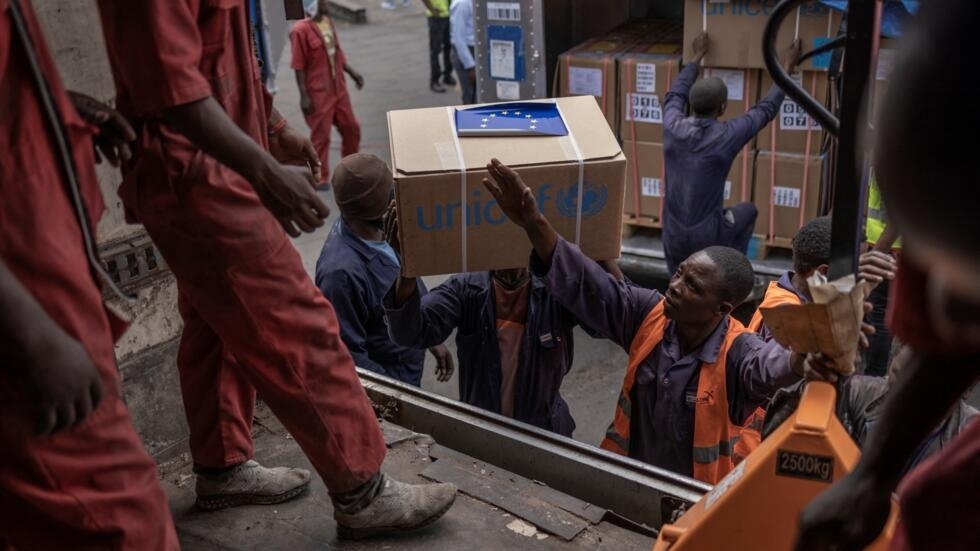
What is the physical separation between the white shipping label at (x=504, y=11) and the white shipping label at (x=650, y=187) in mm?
1466

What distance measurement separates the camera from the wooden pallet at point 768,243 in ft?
20.5

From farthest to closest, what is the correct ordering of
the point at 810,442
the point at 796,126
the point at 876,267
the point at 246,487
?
the point at 796,126, the point at 876,267, the point at 246,487, the point at 810,442

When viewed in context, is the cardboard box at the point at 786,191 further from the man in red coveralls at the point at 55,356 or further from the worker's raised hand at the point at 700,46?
the man in red coveralls at the point at 55,356

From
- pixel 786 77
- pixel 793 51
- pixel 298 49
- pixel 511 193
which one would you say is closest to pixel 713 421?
pixel 511 193

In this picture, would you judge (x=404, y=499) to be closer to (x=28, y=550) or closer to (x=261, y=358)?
(x=261, y=358)

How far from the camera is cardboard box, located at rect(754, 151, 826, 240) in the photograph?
5965mm

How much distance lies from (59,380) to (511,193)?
1.43 meters

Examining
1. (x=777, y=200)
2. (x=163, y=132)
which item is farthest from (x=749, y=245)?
(x=163, y=132)

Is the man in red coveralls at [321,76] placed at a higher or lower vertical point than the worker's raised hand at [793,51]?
lower

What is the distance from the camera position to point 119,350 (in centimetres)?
285

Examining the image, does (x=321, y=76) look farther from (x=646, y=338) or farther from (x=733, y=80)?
(x=646, y=338)

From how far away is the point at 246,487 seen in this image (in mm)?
2576


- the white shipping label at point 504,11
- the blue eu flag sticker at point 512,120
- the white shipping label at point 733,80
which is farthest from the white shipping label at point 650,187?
the blue eu flag sticker at point 512,120

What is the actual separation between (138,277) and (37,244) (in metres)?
1.35
